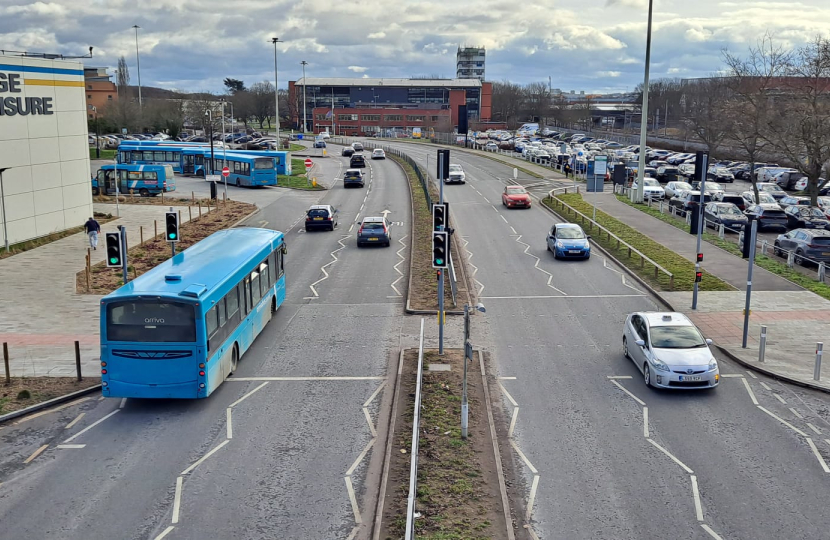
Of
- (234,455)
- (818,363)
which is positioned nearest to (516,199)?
(818,363)

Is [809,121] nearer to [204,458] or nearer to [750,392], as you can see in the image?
[750,392]

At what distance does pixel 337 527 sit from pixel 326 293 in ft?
54.8

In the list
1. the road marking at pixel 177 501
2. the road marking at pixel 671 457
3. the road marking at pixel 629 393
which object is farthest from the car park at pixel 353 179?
the road marking at pixel 177 501

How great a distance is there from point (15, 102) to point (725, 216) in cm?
3466

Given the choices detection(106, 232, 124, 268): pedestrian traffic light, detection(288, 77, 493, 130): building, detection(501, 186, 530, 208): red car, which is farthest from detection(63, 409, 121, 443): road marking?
detection(288, 77, 493, 130): building

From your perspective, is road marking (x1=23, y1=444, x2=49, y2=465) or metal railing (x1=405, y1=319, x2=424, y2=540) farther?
road marking (x1=23, y1=444, x2=49, y2=465)

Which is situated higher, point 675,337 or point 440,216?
point 440,216

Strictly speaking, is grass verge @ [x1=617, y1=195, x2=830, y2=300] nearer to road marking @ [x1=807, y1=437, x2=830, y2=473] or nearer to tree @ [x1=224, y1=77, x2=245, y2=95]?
road marking @ [x1=807, y1=437, x2=830, y2=473]

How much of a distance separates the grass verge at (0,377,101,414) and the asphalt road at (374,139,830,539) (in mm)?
9788

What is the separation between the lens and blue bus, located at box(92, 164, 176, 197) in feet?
188

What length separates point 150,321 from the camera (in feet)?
52.6

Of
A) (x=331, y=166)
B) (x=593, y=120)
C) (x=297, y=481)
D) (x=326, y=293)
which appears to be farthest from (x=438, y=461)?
(x=593, y=120)

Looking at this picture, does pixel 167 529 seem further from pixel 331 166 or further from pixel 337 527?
pixel 331 166

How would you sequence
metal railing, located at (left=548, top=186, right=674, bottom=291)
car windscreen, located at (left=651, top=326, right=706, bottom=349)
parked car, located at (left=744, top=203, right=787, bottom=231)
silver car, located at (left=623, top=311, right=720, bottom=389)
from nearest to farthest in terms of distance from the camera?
silver car, located at (left=623, top=311, right=720, bottom=389) → car windscreen, located at (left=651, top=326, right=706, bottom=349) → metal railing, located at (left=548, top=186, right=674, bottom=291) → parked car, located at (left=744, top=203, right=787, bottom=231)
